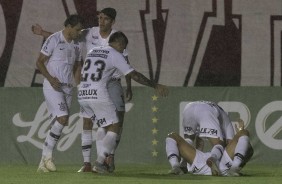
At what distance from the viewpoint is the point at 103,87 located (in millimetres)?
13688

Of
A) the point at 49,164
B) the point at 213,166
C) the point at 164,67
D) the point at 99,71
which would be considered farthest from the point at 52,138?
the point at 164,67

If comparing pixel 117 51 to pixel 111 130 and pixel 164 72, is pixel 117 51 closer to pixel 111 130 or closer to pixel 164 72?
pixel 111 130

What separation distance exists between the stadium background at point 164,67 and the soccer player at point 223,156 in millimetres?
3106

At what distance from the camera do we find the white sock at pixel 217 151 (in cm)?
1375

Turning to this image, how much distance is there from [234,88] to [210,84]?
43 cm

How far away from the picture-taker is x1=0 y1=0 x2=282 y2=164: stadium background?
17.1 meters

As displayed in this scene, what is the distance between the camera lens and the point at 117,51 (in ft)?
45.0

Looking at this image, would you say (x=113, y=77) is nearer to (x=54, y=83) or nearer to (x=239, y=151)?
(x=54, y=83)

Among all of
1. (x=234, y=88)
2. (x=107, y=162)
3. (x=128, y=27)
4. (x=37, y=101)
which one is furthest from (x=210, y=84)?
(x=107, y=162)

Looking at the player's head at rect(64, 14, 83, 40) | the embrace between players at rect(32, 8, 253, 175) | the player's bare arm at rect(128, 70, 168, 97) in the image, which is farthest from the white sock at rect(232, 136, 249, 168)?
the player's head at rect(64, 14, 83, 40)

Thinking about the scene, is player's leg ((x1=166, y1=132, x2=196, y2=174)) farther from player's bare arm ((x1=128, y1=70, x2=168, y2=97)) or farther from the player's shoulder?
the player's shoulder

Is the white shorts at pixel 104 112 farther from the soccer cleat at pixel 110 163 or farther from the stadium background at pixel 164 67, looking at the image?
the stadium background at pixel 164 67

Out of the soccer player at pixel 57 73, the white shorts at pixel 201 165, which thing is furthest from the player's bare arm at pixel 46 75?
the white shorts at pixel 201 165

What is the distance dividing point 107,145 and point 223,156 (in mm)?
1362
